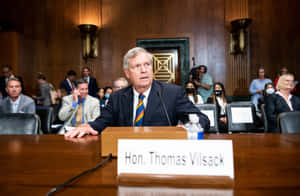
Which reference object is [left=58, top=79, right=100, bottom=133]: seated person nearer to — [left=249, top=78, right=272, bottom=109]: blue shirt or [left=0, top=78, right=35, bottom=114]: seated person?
[left=0, top=78, right=35, bottom=114]: seated person

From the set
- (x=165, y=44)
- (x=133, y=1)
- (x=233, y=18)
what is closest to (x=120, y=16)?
(x=133, y=1)

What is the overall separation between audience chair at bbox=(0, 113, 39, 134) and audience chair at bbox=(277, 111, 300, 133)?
1.63 metres

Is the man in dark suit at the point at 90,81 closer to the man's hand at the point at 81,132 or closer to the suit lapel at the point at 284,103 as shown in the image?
the suit lapel at the point at 284,103

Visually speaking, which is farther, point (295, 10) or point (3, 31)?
point (3, 31)

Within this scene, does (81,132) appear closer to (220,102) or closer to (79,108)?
(79,108)

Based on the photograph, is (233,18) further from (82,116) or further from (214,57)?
(82,116)

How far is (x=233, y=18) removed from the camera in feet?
19.7

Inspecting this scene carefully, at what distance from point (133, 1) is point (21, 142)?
5.89 metres

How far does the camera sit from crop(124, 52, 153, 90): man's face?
5.23 feet

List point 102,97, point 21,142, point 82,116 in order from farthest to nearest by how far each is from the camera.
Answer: point 102,97, point 82,116, point 21,142

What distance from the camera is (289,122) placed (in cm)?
149

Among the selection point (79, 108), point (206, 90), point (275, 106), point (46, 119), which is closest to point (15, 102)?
point (79, 108)

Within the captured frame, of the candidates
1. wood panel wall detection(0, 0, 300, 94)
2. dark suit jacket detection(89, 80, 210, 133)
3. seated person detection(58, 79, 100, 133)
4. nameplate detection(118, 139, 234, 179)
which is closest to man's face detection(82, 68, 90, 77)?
wood panel wall detection(0, 0, 300, 94)

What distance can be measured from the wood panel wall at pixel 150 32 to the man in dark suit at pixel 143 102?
4734 mm
